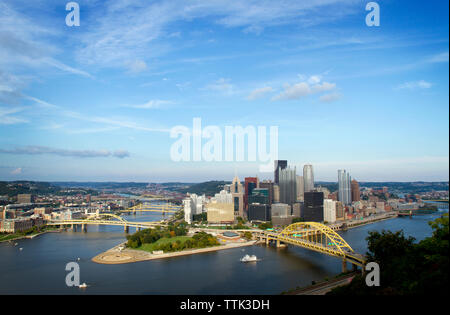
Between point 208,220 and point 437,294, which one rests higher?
point 437,294

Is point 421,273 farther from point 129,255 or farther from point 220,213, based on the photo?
point 220,213

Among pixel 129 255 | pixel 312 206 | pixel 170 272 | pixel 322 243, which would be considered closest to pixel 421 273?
pixel 170 272

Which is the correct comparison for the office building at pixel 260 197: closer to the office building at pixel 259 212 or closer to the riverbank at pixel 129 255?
the office building at pixel 259 212

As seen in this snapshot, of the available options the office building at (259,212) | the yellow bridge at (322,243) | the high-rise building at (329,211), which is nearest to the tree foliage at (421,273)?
the yellow bridge at (322,243)

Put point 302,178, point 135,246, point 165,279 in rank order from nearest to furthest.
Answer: point 165,279 < point 135,246 < point 302,178
